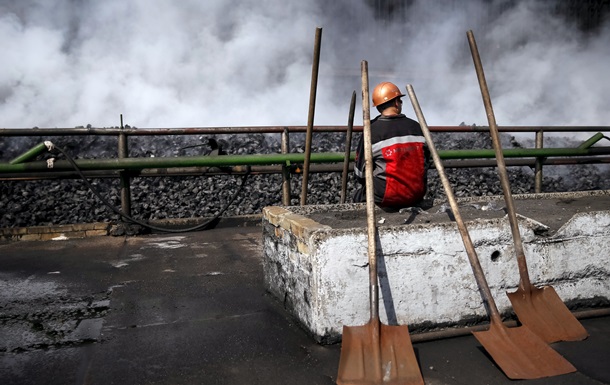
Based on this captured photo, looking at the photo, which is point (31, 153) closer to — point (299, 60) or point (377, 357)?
point (377, 357)

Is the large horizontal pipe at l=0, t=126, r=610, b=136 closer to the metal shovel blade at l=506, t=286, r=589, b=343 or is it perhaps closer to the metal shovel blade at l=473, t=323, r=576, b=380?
the metal shovel blade at l=506, t=286, r=589, b=343

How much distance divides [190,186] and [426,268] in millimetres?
5616

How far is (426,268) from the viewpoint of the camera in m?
2.74

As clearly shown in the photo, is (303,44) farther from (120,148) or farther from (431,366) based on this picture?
(431,366)

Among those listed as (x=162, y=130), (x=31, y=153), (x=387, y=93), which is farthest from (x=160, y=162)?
(x=387, y=93)

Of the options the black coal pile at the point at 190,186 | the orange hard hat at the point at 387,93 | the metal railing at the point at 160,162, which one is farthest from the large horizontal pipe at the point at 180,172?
the orange hard hat at the point at 387,93

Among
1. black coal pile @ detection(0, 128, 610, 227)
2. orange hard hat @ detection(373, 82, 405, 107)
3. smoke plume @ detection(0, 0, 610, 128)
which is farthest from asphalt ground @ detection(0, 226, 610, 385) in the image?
smoke plume @ detection(0, 0, 610, 128)

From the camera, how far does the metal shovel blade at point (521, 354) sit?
229 centimetres

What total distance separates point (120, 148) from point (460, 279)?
12.6 ft

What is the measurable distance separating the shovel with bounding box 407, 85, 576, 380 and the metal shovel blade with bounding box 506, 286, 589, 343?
20 cm

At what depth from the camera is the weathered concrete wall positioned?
8.59 feet

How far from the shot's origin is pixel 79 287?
361cm

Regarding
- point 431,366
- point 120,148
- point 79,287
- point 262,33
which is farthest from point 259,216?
point 262,33

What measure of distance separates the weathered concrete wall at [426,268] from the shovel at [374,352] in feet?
0.59
